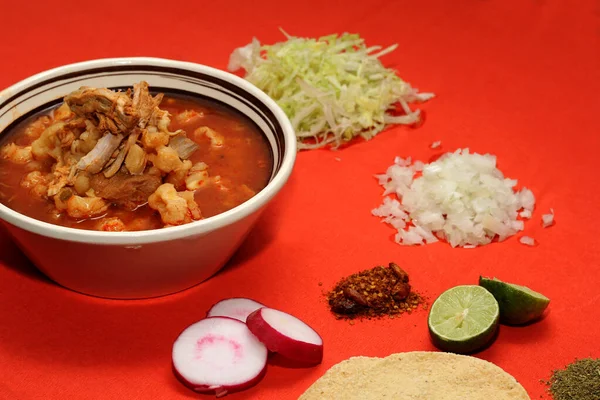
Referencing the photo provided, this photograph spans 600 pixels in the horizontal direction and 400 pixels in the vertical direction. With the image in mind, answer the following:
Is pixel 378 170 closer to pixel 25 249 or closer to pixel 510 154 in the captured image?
pixel 510 154

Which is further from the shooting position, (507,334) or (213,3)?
(213,3)

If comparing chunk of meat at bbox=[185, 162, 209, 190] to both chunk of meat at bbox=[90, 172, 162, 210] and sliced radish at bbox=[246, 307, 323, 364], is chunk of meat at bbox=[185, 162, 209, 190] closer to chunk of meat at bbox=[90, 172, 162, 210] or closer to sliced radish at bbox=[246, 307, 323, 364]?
chunk of meat at bbox=[90, 172, 162, 210]

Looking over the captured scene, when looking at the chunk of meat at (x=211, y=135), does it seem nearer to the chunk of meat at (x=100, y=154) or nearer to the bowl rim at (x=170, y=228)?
the bowl rim at (x=170, y=228)

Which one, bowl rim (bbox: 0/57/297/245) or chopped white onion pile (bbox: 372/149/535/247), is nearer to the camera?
bowl rim (bbox: 0/57/297/245)

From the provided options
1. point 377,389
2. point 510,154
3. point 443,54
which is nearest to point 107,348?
point 377,389

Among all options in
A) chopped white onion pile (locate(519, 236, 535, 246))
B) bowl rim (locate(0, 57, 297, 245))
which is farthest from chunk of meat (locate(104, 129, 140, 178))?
chopped white onion pile (locate(519, 236, 535, 246))
